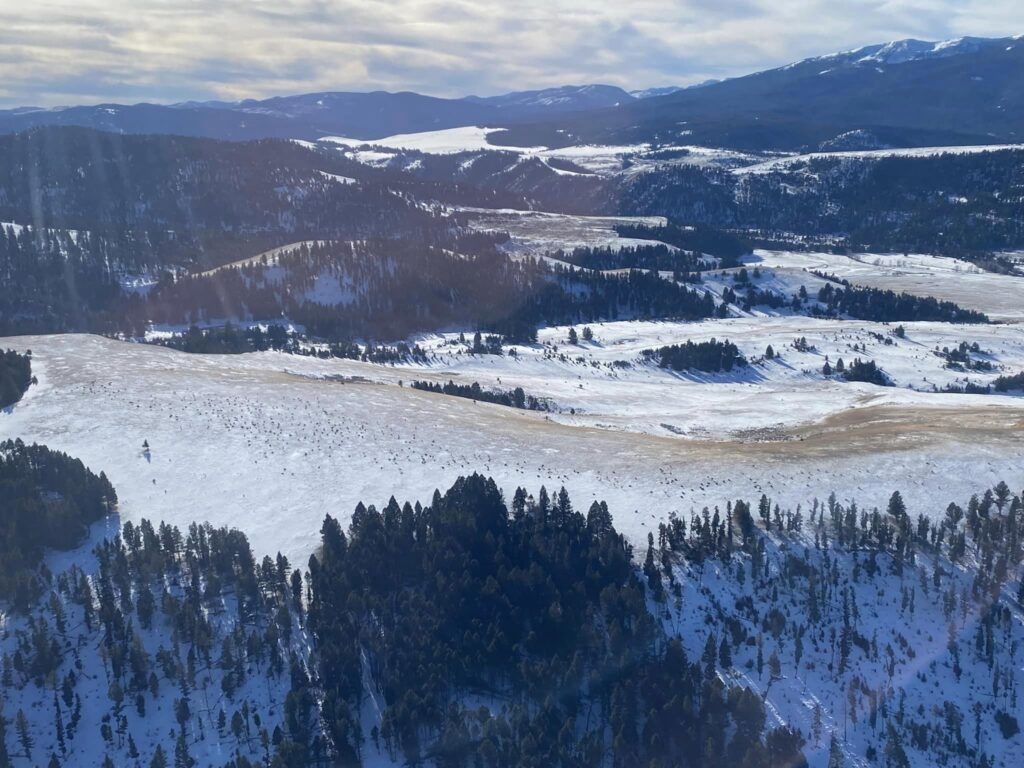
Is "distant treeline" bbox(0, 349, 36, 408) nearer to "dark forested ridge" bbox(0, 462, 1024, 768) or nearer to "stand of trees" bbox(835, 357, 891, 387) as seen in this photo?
"dark forested ridge" bbox(0, 462, 1024, 768)

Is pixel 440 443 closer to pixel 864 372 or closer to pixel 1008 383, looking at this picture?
pixel 864 372

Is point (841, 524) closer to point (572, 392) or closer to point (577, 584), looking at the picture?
point (577, 584)

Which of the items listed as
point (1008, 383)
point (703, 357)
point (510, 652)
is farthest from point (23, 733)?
point (1008, 383)

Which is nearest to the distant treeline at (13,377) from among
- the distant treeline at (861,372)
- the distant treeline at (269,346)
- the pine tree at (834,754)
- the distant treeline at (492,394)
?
the distant treeline at (269,346)

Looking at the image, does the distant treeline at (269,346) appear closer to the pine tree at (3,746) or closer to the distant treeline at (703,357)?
the distant treeline at (703,357)

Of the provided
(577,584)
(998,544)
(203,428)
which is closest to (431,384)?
(203,428)

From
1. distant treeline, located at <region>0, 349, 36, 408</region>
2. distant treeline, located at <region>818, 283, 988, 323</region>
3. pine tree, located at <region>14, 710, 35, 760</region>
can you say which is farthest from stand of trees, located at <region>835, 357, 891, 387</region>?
pine tree, located at <region>14, 710, 35, 760</region>

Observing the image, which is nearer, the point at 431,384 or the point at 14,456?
the point at 14,456
